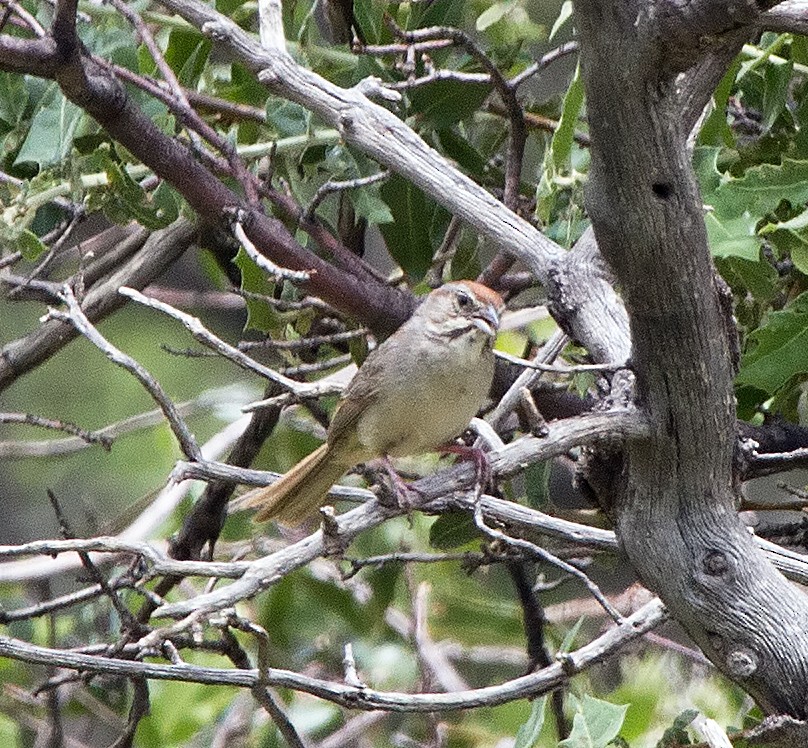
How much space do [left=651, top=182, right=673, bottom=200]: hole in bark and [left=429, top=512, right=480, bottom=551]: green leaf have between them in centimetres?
175

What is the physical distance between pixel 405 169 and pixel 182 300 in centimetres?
280

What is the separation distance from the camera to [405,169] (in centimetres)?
234

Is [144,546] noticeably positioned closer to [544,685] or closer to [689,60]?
[544,685]

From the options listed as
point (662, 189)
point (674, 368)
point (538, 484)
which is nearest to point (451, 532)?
point (538, 484)

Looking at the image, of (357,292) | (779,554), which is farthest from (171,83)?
(779,554)

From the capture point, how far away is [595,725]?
7.99ft

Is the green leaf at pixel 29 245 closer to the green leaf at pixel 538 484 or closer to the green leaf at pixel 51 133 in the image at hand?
the green leaf at pixel 51 133

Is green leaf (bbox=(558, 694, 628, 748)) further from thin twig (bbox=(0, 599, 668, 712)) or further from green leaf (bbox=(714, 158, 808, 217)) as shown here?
green leaf (bbox=(714, 158, 808, 217))

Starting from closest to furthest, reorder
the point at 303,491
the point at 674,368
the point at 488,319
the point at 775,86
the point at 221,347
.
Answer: the point at 674,368 < the point at 221,347 < the point at 775,86 < the point at 488,319 < the point at 303,491

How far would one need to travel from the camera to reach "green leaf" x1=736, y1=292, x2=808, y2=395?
276 cm

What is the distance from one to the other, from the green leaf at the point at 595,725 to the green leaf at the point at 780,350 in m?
0.78

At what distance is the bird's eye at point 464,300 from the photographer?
3.24 meters

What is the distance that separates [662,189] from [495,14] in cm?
195

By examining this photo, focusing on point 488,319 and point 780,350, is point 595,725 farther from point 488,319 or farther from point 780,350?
point 488,319
